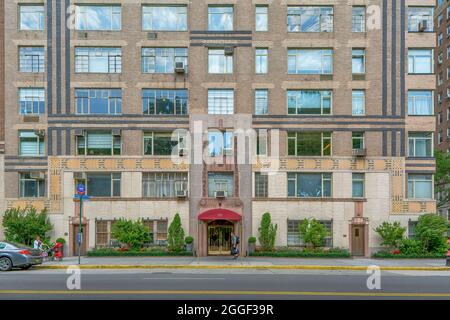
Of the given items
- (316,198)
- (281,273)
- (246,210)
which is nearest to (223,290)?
(281,273)

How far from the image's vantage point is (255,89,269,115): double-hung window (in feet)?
84.9

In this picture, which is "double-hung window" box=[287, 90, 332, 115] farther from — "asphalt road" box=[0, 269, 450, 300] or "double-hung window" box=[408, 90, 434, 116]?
"asphalt road" box=[0, 269, 450, 300]

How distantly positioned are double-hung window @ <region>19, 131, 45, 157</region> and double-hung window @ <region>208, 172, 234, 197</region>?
13.1 m

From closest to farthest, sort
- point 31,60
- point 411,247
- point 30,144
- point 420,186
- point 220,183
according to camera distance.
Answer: point 411,247
point 220,183
point 420,186
point 30,144
point 31,60

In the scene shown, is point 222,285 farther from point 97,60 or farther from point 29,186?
point 97,60

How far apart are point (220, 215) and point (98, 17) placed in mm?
18119

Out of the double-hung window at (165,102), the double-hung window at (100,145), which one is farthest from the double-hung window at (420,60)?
the double-hung window at (100,145)

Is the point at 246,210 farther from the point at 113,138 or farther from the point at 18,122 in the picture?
the point at 18,122

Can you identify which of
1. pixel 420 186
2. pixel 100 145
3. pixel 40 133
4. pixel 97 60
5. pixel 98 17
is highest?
pixel 98 17

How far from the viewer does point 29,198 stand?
25.4 metres

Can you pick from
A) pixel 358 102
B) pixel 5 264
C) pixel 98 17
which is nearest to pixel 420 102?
pixel 358 102

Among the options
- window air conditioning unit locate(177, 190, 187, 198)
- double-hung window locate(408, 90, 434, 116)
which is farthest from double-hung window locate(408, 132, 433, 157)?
window air conditioning unit locate(177, 190, 187, 198)

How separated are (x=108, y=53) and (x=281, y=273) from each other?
67.7ft

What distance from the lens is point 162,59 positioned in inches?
1030
